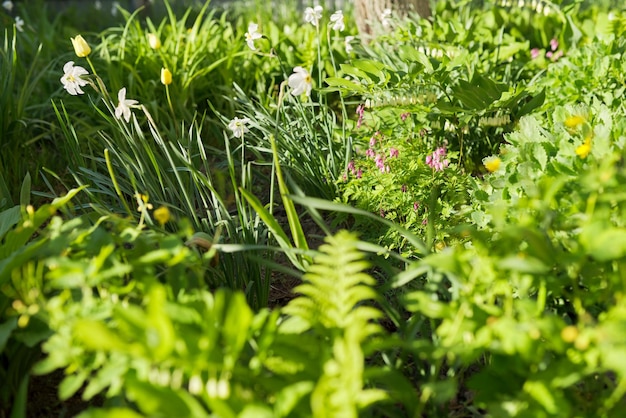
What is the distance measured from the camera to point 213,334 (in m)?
1.17

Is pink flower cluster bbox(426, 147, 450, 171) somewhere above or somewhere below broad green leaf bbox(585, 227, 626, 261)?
below

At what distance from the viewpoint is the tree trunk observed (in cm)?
366

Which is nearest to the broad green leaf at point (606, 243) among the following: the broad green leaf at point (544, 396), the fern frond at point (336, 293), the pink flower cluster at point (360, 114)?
the broad green leaf at point (544, 396)

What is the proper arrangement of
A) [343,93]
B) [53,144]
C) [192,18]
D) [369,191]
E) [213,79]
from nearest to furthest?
[369,191], [343,93], [53,144], [213,79], [192,18]

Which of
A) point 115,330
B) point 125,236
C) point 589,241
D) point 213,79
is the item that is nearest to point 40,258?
point 125,236

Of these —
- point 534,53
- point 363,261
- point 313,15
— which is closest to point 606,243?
point 363,261

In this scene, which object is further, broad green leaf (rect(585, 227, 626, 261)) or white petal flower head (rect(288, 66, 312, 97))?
white petal flower head (rect(288, 66, 312, 97))

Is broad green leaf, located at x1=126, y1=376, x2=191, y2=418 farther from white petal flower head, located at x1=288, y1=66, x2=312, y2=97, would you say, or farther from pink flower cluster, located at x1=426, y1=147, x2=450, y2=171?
pink flower cluster, located at x1=426, y1=147, x2=450, y2=171

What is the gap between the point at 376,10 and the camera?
A: 12.1ft

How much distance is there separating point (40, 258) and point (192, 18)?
4.01 meters

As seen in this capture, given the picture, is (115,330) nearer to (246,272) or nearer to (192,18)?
(246,272)

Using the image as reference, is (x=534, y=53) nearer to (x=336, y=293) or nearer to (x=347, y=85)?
(x=347, y=85)

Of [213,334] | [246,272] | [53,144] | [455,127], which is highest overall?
[213,334]

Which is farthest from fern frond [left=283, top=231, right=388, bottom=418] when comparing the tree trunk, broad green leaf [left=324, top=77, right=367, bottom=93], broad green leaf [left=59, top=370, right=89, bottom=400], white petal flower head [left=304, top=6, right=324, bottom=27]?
the tree trunk
